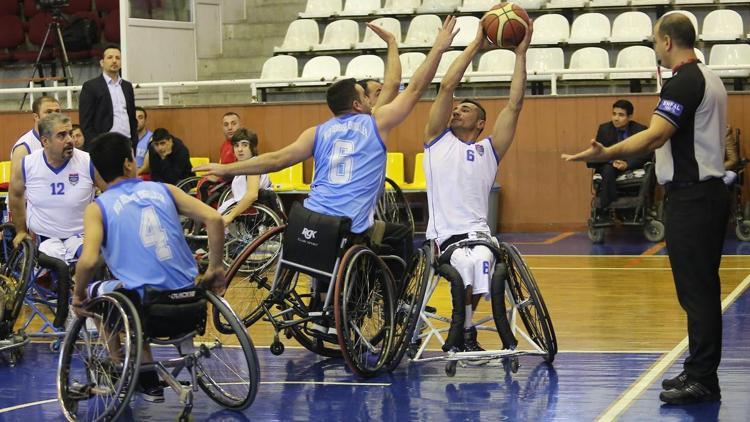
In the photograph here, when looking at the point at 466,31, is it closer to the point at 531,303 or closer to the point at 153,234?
the point at 531,303

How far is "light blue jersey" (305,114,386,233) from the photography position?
21.2 feet

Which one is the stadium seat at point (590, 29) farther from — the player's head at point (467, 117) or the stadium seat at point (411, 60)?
the player's head at point (467, 117)

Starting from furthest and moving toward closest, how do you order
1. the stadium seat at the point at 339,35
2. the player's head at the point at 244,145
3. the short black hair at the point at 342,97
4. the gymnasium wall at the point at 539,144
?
the stadium seat at the point at 339,35
the gymnasium wall at the point at 539,144
the player's head at the point at 244,145
the short black hair at the point at 342,97

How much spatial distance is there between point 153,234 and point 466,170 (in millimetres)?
1813

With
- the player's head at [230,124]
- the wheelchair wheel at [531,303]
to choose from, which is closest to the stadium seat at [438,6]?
the player's head at [230,124]

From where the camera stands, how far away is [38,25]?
18.0m

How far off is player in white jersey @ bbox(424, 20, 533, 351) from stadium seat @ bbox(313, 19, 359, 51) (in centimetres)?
815

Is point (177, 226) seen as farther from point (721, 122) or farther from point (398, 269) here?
point (721, 122)

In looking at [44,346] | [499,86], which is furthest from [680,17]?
[499,86]

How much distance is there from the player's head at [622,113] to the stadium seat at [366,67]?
9.82 feet

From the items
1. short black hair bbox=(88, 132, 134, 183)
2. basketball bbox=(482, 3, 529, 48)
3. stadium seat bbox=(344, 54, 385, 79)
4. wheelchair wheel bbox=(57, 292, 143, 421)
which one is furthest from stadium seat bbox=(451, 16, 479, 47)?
wheelchair wheel bbox=(57, 292, 143, 421)

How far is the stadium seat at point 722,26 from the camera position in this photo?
13.3 metres

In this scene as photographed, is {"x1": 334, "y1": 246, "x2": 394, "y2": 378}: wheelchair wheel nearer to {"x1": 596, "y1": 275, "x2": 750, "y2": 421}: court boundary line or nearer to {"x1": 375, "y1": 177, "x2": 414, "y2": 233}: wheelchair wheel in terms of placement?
{"x1": 596, "y1": 275, "x2": 750, "y2": 421}: court boundary line

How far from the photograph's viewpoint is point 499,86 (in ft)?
44.4
